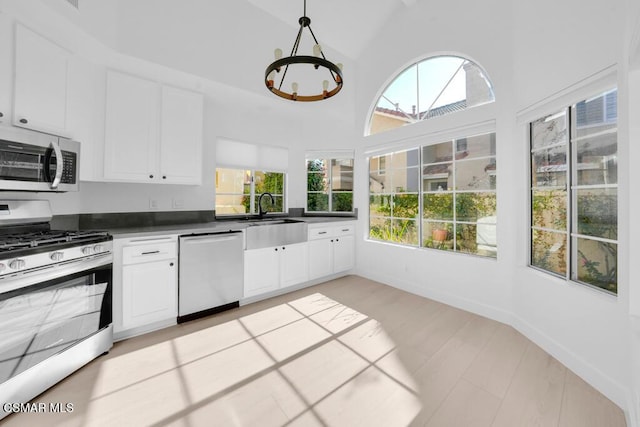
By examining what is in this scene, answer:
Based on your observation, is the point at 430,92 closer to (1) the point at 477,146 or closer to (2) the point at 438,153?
(2) the point at 438,153

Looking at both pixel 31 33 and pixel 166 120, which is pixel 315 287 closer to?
pixel 166 120

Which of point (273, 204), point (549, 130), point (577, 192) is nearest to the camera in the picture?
point (577, 192)

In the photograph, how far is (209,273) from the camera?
282cm

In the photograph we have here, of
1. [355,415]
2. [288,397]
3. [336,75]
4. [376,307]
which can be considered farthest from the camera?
[376,307]

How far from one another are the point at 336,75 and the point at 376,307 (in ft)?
8.21

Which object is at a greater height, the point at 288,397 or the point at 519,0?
the point at 519,0

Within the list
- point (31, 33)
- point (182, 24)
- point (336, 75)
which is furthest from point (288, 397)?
point (182, 24)

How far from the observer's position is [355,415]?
153 centimetres

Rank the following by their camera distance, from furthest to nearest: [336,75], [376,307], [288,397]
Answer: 1. [376,307]
2. [336,75]
3. [288,397]

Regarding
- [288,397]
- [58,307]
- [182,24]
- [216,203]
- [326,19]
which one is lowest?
[288,397]

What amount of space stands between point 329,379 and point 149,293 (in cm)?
182

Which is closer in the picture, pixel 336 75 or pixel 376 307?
pixel 336 75

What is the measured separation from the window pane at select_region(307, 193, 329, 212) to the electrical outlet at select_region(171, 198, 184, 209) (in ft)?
6.70

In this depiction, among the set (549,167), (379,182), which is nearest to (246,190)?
(379,182)
